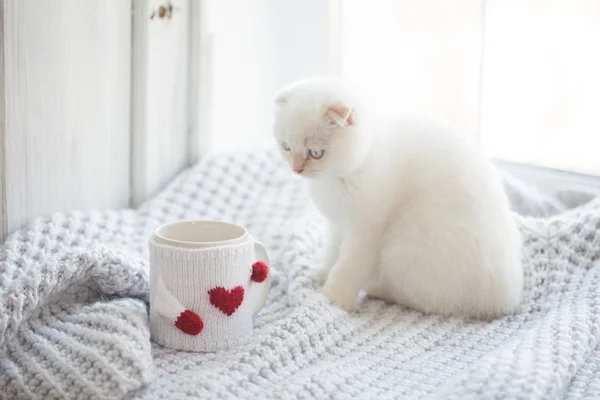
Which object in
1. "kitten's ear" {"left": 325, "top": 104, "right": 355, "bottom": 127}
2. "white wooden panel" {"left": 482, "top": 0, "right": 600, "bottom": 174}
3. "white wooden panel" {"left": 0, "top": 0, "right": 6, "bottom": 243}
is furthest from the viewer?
"white wooden panel" {"left": 482, "top": 0, "right": 600, "bottom": 174}

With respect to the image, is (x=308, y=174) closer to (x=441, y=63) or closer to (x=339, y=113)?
(x=339, y=113)

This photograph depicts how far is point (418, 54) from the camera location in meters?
1.59

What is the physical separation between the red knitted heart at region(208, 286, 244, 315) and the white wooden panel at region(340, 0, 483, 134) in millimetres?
662

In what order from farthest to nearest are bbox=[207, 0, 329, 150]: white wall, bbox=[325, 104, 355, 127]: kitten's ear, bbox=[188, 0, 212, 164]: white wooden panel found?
bbox=[207, 0, 329, 150]: white wall < bbox=[188, 0, 212, 164]: white wooden panel < bbox=[325, 104, 355, 127]: kitten's ear

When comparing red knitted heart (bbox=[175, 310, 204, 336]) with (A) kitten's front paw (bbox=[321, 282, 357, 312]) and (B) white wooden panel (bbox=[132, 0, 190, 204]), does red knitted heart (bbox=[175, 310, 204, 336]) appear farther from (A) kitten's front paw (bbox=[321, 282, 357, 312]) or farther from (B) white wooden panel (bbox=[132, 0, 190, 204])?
(B) white wooden panel (bbox=[132, 0, 190, 204])

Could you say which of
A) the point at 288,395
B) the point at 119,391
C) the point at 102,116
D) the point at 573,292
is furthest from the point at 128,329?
the point at 573,292

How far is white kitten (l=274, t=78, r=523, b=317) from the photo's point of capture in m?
1.03

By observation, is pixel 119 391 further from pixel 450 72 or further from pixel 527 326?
pixel 450 72

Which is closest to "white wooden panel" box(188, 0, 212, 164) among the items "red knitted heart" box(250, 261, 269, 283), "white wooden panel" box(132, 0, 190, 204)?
"white wooden panel" box(132, 0, 190, 204)

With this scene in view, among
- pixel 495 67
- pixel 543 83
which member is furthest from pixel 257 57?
pixel 543 83

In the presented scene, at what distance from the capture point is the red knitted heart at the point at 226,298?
0.90m

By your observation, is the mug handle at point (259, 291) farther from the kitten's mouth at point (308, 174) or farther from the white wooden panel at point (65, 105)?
the white wooden panel at point (65, 105)

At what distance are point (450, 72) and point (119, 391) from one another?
3.37ft

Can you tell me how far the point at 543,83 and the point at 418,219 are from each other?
1.70ft
